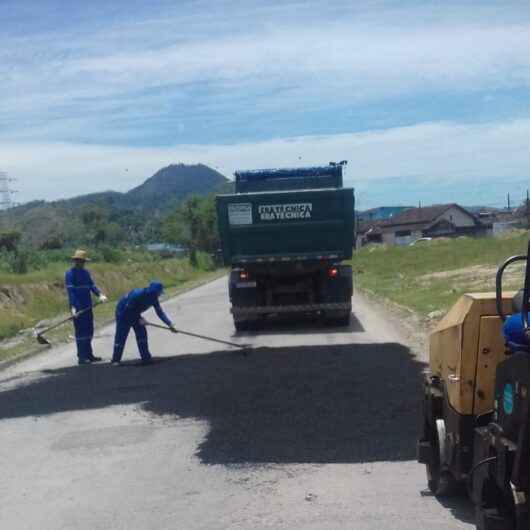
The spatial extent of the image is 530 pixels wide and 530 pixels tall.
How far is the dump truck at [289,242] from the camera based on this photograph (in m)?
17.3

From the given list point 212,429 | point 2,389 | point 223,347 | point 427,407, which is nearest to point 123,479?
point 212,429

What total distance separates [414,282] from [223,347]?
57.8ft

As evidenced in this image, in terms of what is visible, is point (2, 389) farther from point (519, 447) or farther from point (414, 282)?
point (414, 282)

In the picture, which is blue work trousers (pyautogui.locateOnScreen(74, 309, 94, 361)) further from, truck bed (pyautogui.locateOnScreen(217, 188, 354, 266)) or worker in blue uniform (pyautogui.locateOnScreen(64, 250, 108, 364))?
truck bed (pyautogui.locateOnScreen(217, 188, 354, 266))

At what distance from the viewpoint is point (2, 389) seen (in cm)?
1218

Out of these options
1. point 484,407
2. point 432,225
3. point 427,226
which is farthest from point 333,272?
point 427,226

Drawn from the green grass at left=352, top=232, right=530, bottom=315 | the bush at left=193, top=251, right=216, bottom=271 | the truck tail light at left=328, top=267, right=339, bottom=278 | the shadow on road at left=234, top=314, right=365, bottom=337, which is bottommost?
the bush at left=193, top=251, right=216, bottom=271

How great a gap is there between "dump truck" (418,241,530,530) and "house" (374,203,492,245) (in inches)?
3452

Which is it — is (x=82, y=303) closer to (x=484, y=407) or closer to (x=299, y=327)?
(x=299, y=327)

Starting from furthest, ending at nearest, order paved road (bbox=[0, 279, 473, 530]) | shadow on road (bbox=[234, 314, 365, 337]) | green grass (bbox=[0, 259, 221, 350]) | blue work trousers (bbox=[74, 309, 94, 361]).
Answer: green grass (bbox=[0, 259, 221, 350]) → shadow on road (bbox=[234, 314, 365, 337]) → blue work trousers (bbox=[74, 309, 94, 361]) → paved road (bbox=[0, 279, 473, 530])

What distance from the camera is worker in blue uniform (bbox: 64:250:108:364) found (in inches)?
563

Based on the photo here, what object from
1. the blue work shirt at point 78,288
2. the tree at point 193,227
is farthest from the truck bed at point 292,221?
the tree at point 193,227

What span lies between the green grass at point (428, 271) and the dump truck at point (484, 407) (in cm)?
1353

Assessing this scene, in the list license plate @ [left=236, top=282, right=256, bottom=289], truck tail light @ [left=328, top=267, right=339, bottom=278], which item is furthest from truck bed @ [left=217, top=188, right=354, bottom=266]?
license plate @ [left=236, top=282, right=256, bottom=289]
